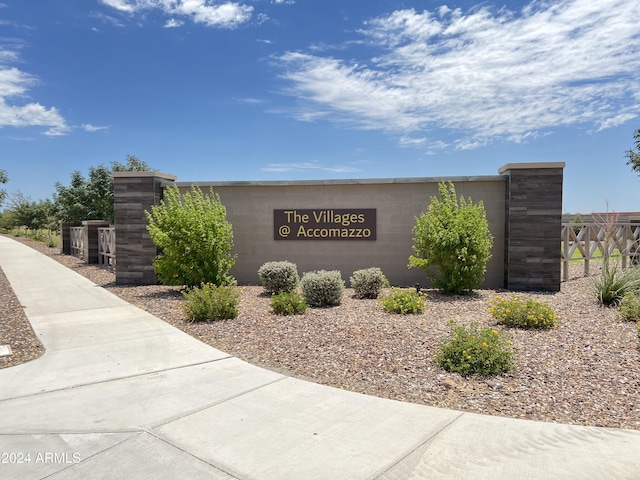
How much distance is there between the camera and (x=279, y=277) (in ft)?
35.1

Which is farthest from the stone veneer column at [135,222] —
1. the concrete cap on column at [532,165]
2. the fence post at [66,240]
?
the fence post at [66,240]

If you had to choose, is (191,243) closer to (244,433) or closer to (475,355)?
(475,355)

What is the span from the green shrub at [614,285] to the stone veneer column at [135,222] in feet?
34.2

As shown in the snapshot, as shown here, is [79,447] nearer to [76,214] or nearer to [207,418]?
[207,418]

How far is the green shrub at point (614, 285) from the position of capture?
8615 mm

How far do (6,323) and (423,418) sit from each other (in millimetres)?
7549

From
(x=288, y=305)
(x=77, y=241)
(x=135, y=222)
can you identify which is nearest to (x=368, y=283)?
(x=288, y=305)

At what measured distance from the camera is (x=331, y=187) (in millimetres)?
12250

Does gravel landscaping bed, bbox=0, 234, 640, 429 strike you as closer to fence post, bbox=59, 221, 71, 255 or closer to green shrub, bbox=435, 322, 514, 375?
green shrub, bbox=435, 322, 514, 375

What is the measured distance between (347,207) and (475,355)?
716 centimetres

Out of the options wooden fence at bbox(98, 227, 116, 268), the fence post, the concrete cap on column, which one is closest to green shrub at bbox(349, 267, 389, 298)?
the concrete cap on column

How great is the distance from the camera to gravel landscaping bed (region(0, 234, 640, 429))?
4742mm

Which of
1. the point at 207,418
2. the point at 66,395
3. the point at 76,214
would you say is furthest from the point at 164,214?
the point at 76,214

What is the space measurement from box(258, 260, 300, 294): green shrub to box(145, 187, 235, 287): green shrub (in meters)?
1.09
